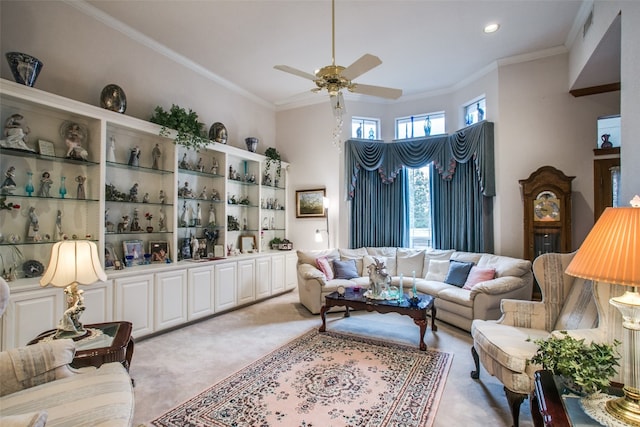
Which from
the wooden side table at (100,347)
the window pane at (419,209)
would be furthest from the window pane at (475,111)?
the wooden side table at (100,347)

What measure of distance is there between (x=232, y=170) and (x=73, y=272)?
3385 mm

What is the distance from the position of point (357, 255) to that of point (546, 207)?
2.76 metres

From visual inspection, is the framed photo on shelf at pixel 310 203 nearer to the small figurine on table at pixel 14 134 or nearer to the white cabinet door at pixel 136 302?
the white cabinet door at pixel 136 302

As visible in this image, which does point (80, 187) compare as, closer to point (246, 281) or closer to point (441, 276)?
point (246, 281)

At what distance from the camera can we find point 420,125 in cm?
576

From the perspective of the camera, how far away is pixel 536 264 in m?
2.63

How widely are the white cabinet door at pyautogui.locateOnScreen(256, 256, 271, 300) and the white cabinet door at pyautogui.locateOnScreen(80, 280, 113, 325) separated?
2.20m

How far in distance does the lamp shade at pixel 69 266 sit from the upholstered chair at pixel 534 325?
2.86 m

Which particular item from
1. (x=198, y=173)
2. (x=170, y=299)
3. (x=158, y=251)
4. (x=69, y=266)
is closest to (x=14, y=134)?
(x=69, y=266)

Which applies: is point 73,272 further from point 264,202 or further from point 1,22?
point 264,202

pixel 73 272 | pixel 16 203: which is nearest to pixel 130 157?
pixel 16 203

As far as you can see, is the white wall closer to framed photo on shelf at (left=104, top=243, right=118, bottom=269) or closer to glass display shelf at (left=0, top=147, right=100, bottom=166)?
glass display shelf at (left=0, top=147, right=100, bottom=166)

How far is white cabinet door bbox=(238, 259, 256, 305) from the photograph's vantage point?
15.6 feet

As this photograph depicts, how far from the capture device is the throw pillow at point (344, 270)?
4836mm
